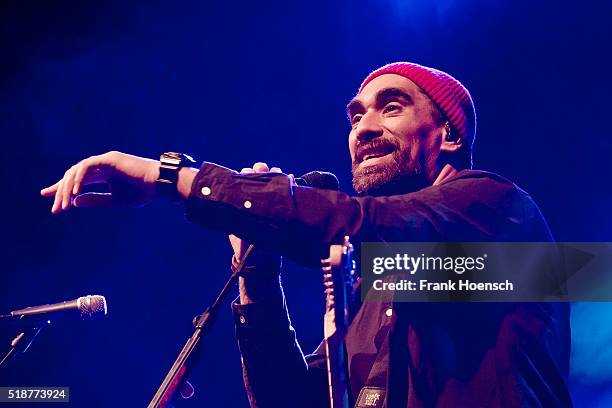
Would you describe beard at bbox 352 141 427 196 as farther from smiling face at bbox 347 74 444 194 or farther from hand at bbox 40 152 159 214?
hand at bbox 40 152 159 214

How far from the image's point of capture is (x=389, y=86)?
2.95 meters

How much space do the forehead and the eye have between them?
74 millimetres

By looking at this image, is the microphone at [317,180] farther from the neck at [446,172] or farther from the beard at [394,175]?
the neck at [446,172]

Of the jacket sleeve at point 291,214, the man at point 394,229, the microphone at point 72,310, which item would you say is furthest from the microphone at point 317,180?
the microphone at point 72,310

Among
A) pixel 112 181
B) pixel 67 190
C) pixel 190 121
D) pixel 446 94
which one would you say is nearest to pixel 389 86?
pixel 446 94

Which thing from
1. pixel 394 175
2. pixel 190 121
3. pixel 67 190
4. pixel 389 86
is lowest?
pixel 67 190

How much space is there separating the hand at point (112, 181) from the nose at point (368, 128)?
47.1 inches

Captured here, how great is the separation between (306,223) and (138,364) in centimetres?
413

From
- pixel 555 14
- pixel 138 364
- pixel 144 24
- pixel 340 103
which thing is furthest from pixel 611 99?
pixel 138 364

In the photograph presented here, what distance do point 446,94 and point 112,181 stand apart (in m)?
1.73

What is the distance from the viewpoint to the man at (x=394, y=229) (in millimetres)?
1752

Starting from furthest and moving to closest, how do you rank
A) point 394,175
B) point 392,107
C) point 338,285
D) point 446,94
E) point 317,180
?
point 446,94
point 392,107
point 394,175
point 317,180
point 338,285

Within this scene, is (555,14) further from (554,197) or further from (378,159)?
(378,159)
